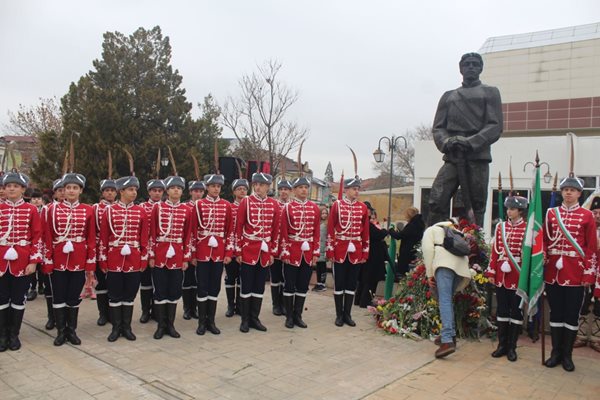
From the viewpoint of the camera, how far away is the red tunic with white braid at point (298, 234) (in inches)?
265

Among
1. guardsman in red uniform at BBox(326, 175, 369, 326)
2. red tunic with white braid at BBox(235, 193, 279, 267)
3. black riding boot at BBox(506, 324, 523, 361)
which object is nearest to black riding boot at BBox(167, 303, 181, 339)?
red tunic with white braid at BBox(235, 193, 279, 267)

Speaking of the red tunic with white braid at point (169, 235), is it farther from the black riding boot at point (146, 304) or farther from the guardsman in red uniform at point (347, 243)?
the guardsman in red uniform at point (347, 243)

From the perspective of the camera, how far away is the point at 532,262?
5219mm

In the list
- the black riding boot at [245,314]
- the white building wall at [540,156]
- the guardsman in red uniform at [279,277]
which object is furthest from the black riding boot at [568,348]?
the white building wall at [540,156]

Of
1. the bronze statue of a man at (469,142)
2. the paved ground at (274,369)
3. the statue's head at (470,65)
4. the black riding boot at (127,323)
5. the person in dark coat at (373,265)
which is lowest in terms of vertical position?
the paved ground at (274,369)

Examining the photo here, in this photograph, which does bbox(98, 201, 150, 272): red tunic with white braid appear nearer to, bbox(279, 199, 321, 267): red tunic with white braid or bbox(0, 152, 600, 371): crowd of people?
bbox(0, 152, 600, 371): crowd of people

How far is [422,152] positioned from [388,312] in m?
14.0

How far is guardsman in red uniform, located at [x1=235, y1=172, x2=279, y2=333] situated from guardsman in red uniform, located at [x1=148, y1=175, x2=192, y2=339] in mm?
731

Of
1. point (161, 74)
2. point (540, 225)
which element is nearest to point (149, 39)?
point (161, 74)

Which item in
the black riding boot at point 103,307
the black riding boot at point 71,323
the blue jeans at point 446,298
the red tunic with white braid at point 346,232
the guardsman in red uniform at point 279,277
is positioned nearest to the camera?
the blue jeans at point 446,298

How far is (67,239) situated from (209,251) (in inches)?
66.9

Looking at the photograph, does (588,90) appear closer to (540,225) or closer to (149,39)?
(540,225)

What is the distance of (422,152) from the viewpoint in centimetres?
1986

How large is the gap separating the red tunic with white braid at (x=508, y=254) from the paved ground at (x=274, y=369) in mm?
902
